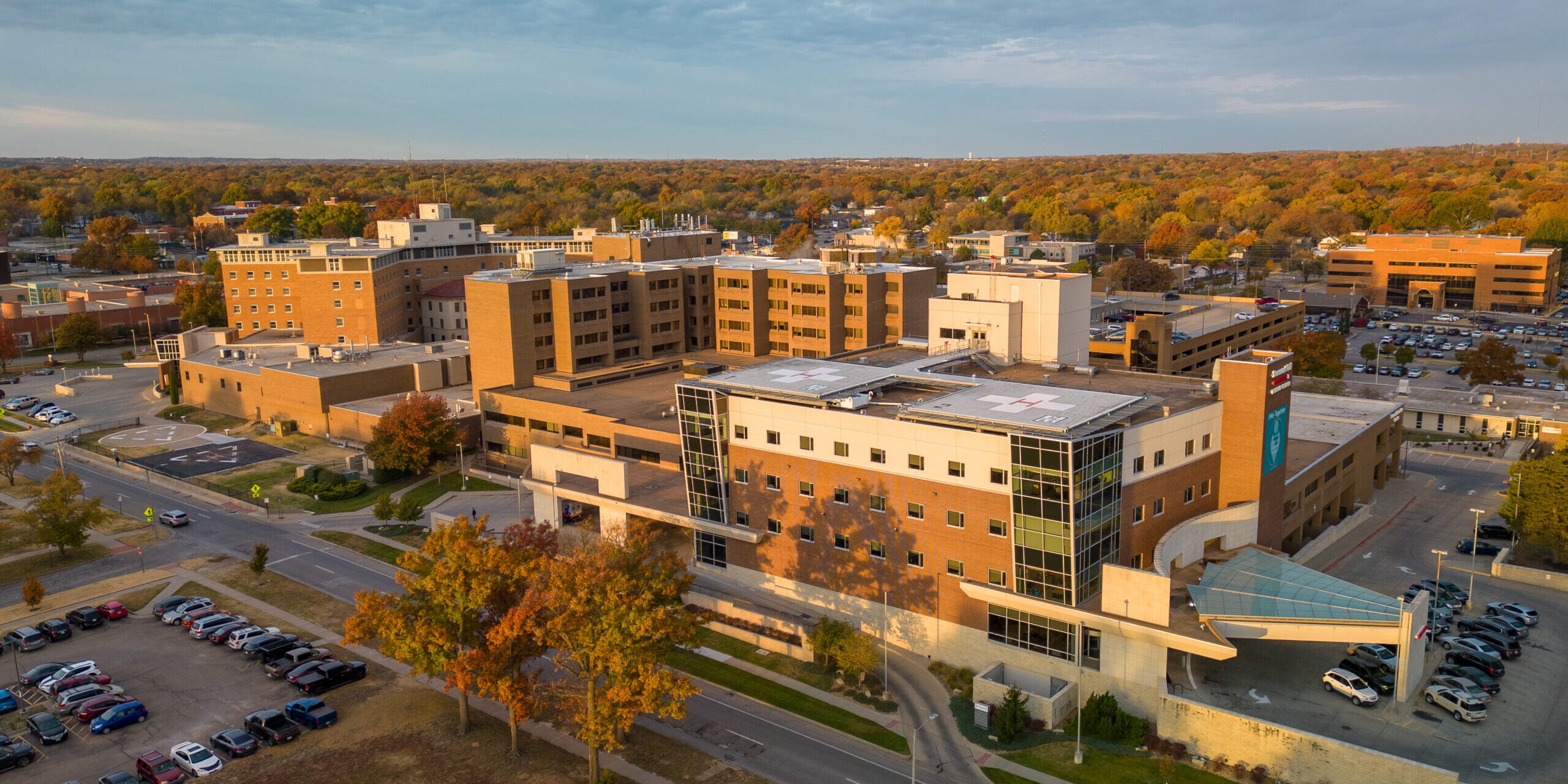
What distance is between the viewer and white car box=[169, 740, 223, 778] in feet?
144

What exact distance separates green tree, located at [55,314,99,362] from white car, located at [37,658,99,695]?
101991 mm

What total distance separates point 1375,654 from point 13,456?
315 feet

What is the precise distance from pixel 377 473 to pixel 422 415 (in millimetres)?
6266

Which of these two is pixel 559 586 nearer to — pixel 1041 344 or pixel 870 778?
pixel 870 778

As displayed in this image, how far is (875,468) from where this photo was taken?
53438 mm

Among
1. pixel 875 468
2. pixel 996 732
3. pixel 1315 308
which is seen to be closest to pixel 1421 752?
pixel 996 732

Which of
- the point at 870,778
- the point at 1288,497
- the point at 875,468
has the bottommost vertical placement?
the point at 870,778

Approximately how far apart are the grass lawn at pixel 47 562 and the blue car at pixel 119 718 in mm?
25580

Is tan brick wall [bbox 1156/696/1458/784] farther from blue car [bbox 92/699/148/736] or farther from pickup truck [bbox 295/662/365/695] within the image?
blue car [bbox 92/699/148/736]

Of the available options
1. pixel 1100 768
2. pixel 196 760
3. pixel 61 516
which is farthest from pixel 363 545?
pixel 1100 768

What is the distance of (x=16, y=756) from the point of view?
147 ft

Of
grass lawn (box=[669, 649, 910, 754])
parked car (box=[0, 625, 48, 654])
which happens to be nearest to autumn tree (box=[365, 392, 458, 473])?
parked car (box=[0, 625, 48, 654])

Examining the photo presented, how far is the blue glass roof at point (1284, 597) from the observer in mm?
46062

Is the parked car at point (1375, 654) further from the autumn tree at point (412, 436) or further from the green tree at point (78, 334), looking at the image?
the green tree at point (78, 334)
